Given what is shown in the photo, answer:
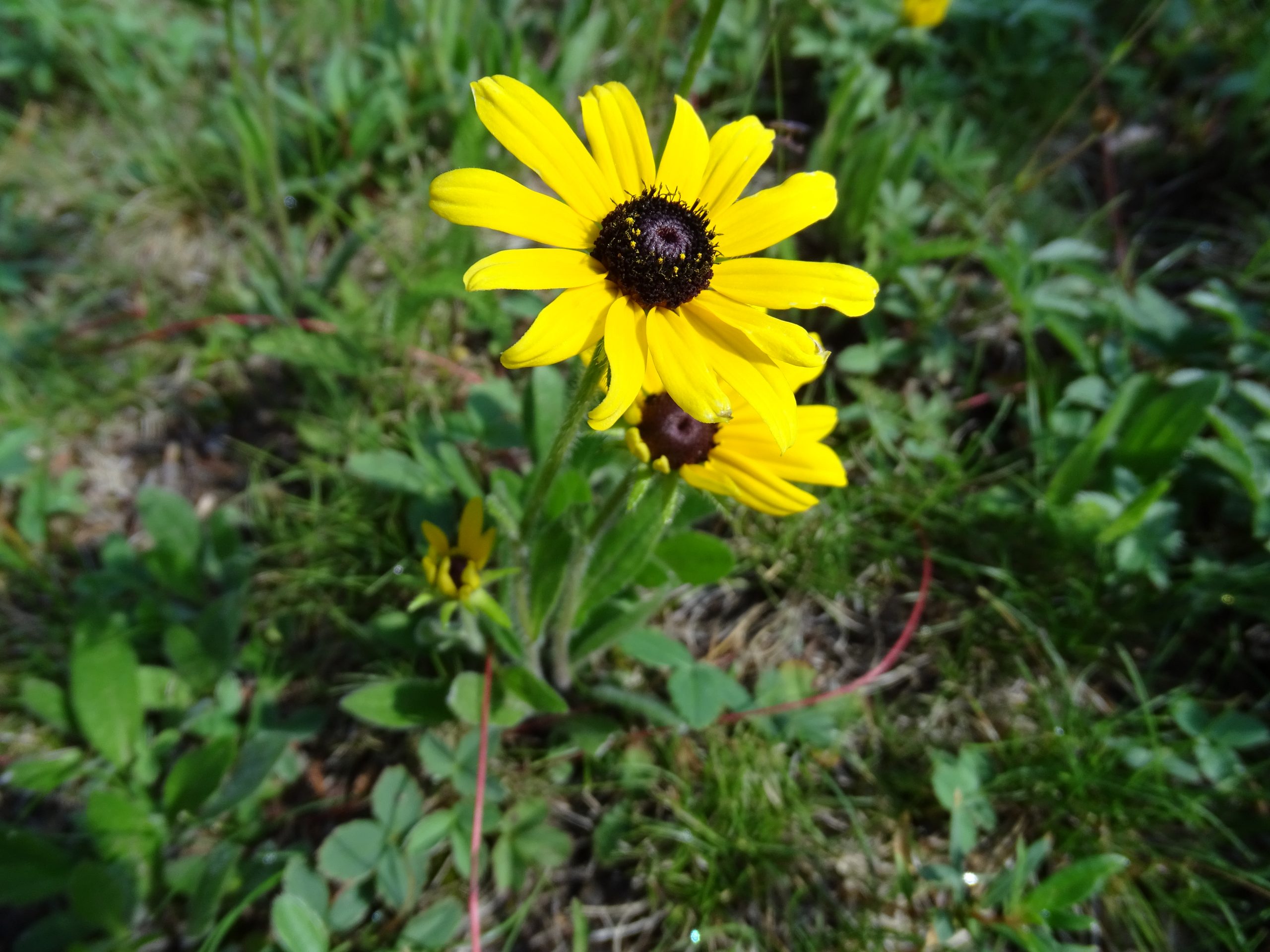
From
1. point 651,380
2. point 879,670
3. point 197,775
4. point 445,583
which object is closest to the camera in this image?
point 651,380

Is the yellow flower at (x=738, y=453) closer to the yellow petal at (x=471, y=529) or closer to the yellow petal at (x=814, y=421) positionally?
the yellow petal at (x=814, y=421)

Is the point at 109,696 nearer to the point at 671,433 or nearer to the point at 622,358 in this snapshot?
the point at 671,433

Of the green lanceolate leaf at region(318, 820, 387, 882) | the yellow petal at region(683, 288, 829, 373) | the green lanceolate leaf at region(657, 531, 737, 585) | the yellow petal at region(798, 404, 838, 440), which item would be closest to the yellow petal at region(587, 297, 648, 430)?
the yellow petal at region(683, 288, 829, 373)

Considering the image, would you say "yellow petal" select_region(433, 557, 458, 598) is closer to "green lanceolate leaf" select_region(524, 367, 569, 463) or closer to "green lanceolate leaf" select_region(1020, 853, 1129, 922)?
"green lanceolate leaf" select_region(524, 367, 569, 463)

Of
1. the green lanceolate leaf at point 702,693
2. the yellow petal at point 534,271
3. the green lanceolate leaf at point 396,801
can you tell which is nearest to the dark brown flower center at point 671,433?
the yellow petal at point 534,271

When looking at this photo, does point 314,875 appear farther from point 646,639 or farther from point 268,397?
point 268,397

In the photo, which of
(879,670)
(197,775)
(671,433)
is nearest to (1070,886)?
(879,670)

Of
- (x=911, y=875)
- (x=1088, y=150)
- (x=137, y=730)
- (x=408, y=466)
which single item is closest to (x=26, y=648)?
(x=137, y=730)
